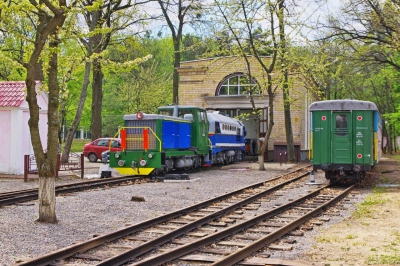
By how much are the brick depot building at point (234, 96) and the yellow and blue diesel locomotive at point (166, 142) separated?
357 inches

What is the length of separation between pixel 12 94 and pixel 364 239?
1588 centimetres

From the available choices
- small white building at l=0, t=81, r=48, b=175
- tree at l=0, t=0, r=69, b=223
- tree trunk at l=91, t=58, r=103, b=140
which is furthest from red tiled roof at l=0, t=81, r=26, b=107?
tree at l=0, t=0, r=69, b=223

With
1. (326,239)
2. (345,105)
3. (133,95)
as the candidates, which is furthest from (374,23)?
(133,95)

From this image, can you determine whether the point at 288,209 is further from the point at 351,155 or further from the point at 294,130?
the point at 294,130

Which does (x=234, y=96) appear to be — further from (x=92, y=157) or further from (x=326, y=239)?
(x=326, y=239)

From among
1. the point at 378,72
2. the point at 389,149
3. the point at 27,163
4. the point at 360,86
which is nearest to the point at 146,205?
the point at 27,163

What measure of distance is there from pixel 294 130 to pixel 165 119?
18.2 meters

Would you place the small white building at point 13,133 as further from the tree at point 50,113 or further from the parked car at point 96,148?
the parked car at point 96,148

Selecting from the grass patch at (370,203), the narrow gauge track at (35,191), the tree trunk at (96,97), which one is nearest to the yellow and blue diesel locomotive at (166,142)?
the narrow gauge track at (35,191)

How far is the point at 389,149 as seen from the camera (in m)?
56.5

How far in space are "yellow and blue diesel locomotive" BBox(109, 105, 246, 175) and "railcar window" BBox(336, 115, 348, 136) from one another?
656 cm

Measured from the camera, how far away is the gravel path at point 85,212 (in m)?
7.91

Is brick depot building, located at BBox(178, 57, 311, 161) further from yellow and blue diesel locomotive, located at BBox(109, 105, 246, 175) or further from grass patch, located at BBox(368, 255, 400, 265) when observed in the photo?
grass patch, located at BBox(368, 255, 400, 265)

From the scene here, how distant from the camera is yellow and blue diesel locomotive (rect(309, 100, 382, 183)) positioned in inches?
670
